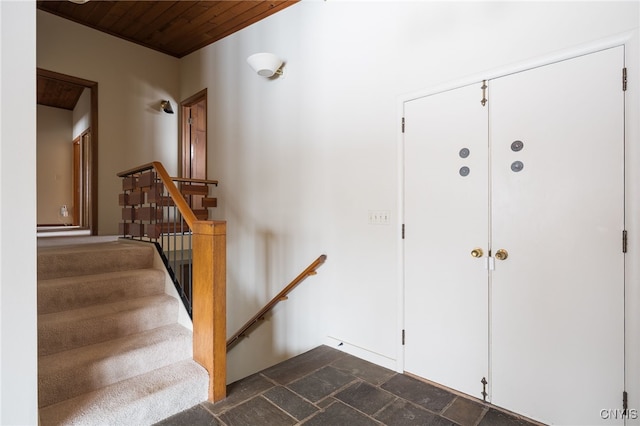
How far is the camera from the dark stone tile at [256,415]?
5.83ft

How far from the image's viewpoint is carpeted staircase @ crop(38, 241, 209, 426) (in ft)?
5.62

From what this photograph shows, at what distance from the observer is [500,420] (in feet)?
6.09

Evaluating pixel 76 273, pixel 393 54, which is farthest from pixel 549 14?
pixel 76 273

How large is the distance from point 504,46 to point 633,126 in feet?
2.55

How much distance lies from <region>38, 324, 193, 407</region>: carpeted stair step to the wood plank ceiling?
3146 mm

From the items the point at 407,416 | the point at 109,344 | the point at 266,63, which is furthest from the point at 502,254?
the point at 266,63

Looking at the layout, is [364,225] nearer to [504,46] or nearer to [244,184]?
[504,46]

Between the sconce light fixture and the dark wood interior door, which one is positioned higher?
the sconce light fixture

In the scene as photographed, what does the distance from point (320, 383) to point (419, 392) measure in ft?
2.09

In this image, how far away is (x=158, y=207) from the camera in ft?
9.59

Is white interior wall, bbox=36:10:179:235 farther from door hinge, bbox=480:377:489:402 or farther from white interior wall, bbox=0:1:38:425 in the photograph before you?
door hinge, bbox=480:377:489:402

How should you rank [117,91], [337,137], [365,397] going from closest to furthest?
1. [365,397]
2. [337,137]
3. [117,91]

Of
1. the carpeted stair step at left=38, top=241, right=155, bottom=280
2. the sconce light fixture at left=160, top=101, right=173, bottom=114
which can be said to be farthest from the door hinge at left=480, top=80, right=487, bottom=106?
the sconce light fixture at left=160, top=101, right=173, bottom=114

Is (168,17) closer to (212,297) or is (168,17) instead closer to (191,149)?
(191,149)
